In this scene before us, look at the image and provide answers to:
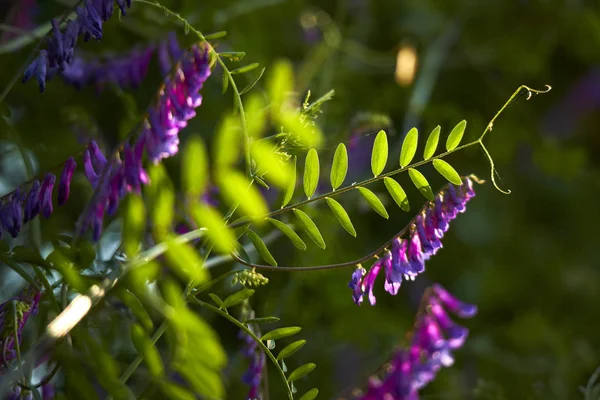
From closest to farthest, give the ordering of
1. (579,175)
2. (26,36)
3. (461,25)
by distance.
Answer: (26,36)
(579,175)
(461,25)

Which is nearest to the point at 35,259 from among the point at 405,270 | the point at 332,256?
the point at 405,270

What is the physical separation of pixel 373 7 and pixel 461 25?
22 cm

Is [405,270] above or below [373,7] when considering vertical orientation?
above

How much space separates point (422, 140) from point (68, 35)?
899 millimetres

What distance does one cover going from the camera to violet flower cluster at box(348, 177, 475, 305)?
2.03ft

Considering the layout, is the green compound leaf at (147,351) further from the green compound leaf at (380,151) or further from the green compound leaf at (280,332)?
the green compound leaf at (380,151)

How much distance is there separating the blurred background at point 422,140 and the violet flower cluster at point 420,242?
0.99ft

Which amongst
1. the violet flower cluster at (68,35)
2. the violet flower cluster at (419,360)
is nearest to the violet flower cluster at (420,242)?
the violet flower cluster at (419,360)

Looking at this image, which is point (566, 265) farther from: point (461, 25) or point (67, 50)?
point (67, 50)

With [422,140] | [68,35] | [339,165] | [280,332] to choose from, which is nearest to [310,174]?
[339,165]

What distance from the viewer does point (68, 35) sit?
645 millimetres

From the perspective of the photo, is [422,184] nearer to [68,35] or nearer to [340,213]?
[340,213]

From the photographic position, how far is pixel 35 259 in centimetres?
60

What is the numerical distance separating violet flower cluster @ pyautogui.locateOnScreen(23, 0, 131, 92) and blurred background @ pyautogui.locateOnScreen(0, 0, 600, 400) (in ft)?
0.39
